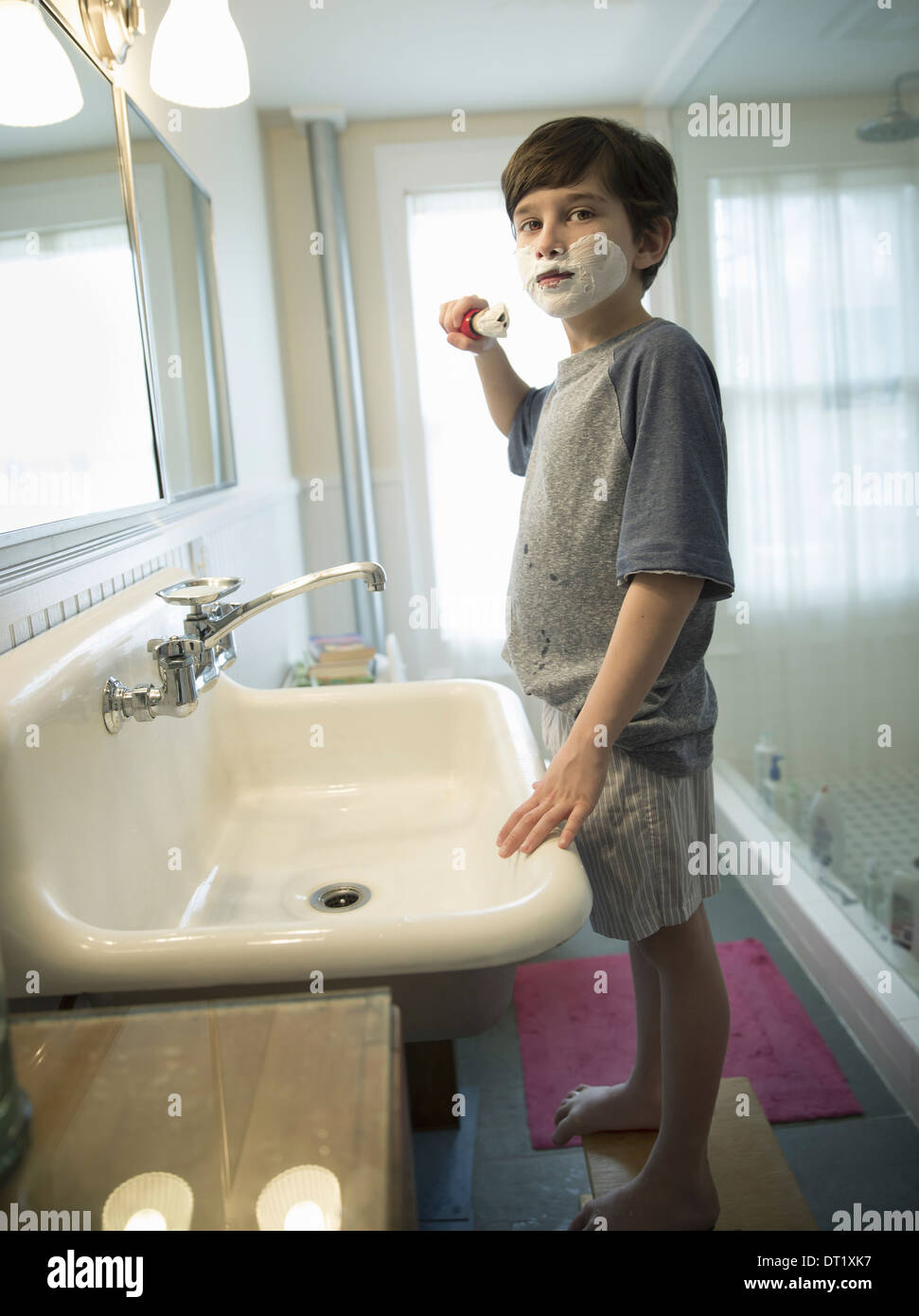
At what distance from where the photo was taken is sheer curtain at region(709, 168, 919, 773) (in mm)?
1579

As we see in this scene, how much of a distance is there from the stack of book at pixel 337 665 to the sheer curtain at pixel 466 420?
0.82m

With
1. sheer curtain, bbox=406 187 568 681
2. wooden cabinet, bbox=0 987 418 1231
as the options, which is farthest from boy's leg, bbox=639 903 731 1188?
sheer curtain, bbox=406 187 568 681

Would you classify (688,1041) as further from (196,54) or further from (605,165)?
(196,54)

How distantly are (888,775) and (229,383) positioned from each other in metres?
1.47

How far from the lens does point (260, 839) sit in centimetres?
101

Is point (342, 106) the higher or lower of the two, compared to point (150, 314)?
higher

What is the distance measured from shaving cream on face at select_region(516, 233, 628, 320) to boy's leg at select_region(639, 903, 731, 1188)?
0.62 meters

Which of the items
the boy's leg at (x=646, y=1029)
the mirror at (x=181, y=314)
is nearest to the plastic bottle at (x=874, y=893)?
the boy's leg at (x=646, y=1029)

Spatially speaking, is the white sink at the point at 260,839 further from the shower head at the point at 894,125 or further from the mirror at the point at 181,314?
the shower head at the point at 894,125

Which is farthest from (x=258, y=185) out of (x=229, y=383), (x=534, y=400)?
(x=534, y=400)

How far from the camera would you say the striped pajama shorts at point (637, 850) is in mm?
886

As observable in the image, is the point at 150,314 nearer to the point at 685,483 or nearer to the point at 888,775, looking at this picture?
the point at 685,483

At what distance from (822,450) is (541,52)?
127 centimetres

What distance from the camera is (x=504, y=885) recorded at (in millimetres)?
752
